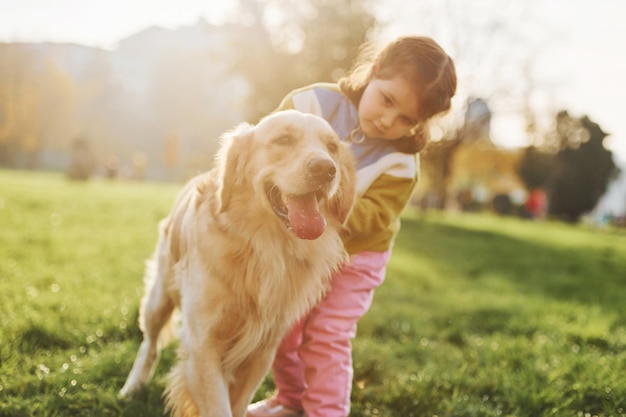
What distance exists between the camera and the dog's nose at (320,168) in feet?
7.19

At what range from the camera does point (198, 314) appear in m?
2.35

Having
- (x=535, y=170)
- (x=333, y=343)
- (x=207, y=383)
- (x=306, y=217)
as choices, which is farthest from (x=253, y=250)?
(x=535, y=170)

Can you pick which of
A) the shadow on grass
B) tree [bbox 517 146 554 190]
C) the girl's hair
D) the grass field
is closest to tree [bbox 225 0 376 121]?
the shadow on grass

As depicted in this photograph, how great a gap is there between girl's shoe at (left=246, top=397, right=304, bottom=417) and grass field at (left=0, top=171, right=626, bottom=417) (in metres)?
0.21

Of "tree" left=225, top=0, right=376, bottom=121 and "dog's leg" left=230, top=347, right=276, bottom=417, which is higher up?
"tree" left=225, top=0, right=376, bottom=121

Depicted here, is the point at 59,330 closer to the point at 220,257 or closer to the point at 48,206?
the point at 220,257

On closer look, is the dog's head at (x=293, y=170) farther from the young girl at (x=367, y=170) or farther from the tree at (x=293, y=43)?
the tree at (x=293, y=43)

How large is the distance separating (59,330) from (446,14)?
19.6 meters

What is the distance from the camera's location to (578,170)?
134 ft

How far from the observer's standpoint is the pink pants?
2713 millimetres

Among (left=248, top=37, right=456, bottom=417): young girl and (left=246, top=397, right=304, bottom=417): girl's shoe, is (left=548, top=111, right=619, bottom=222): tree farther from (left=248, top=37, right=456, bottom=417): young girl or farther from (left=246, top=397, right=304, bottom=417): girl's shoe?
(left=246, top=397, right=304, bottom=417): girl's shoe

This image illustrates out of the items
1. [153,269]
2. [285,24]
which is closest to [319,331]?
[153,269]

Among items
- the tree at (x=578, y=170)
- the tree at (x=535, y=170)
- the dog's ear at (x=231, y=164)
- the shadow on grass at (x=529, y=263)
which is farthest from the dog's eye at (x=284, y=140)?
the tree at (x=578, y=170)

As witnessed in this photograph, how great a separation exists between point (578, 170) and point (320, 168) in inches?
1700
